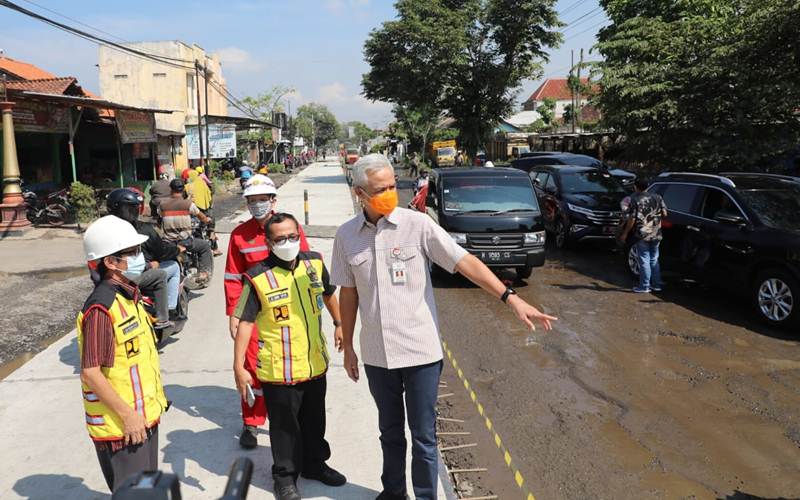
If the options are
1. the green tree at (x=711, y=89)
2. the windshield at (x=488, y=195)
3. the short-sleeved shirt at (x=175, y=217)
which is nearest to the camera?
the short-sleeved shirt at (x=175, y=217)

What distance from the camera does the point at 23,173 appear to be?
1775 cm

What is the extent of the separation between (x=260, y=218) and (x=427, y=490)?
2106 millimetres

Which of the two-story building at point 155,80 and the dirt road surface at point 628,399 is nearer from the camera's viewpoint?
the dirt road surface at point 628,399

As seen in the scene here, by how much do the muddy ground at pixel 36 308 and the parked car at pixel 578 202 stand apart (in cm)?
673

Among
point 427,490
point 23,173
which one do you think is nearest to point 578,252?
point 427,490

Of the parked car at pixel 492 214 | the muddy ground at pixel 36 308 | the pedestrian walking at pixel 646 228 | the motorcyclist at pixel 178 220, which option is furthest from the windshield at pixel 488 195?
the muddy ground at pixel 36 308

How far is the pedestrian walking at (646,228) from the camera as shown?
8.52 metres

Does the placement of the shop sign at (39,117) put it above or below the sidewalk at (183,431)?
above

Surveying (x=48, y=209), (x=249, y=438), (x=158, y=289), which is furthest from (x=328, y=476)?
(x=48, y=209)

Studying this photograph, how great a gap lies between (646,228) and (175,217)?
6.51 m

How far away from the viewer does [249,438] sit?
4.07m

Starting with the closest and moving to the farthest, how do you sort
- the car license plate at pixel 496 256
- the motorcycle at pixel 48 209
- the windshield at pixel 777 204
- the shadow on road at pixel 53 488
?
1. the shadow on road at pixel 53 488
2. the windshield at pixel 777 204
3. the car license plate at pixel 496 256
4. the motorcycle at pixel 48 209

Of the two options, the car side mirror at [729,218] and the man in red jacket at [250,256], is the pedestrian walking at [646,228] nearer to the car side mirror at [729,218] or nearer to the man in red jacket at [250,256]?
the car side mirror at [729,218]

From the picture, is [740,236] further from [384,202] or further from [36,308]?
[36,308]
